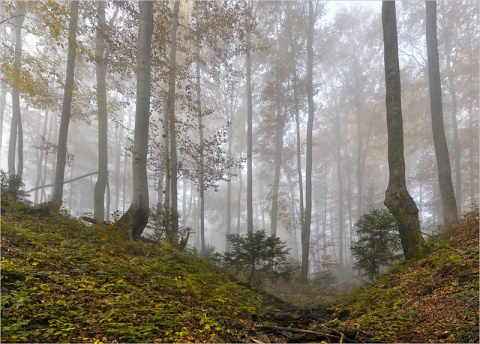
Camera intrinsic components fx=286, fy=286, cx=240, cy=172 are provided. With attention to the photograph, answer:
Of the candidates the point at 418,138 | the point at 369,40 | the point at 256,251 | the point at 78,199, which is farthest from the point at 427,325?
the point at 78,199

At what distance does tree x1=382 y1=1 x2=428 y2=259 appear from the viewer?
A: 6.62 m

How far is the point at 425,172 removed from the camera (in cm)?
2398

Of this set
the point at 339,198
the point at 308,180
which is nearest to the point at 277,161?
the point at 308,180

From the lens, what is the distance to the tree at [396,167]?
6617 mm

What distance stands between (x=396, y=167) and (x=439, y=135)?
14.2ft

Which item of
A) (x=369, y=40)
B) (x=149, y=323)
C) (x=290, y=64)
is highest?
(x=369, y=40)

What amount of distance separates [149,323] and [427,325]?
11.2 ft

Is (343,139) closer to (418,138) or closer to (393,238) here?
(418,138)

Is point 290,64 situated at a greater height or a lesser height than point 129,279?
greater

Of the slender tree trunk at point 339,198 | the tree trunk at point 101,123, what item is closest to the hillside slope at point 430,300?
the tree trunk at point 101,123

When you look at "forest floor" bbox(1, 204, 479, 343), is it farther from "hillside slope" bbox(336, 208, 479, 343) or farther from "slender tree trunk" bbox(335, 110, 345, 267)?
"slender tree trunk" bbox(335, 110, 345, 267)

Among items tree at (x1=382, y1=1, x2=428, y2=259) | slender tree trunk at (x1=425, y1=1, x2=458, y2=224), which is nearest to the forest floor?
tree at (x1=382, y1=1, x2=428, y2=259)

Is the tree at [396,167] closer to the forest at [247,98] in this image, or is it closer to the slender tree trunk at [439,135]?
the forest at [247,98]

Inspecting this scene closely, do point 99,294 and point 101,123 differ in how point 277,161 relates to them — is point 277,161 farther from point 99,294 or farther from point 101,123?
point 99,294
